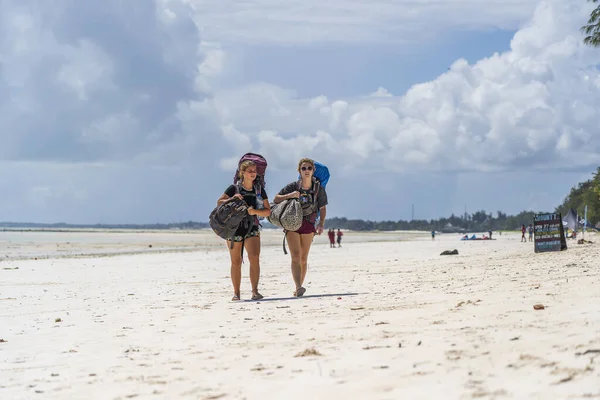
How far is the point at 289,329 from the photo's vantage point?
670 cm

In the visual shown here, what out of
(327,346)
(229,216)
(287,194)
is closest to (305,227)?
(287,194)

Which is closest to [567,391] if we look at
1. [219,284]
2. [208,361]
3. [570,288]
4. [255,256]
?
[208,361]

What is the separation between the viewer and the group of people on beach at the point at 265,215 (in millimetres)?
9766

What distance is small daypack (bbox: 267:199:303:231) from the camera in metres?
9.93

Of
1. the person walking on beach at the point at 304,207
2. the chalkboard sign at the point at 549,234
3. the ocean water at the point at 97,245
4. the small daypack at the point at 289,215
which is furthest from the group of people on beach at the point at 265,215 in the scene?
the ocean water at the point at 97,245

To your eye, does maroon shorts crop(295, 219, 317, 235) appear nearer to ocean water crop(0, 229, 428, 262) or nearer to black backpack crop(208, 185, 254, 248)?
black backpack crop(208, 185, 254, 248)

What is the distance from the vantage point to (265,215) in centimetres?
978

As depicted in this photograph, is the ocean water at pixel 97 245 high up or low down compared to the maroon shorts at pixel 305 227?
down

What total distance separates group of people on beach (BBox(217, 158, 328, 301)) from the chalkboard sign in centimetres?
1034

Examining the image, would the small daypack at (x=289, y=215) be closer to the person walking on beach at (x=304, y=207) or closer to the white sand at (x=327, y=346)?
the person walking on beach at (x=304, y=207)

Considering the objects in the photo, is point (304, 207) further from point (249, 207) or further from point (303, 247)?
point (249, 207)

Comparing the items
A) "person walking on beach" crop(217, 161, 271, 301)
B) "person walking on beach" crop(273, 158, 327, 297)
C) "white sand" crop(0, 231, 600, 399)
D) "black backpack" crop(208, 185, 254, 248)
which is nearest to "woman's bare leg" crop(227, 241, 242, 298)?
"person walking on beach" crop(217, 161, 271, 301)

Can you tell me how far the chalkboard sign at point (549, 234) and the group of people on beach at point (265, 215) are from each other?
33.9 ft

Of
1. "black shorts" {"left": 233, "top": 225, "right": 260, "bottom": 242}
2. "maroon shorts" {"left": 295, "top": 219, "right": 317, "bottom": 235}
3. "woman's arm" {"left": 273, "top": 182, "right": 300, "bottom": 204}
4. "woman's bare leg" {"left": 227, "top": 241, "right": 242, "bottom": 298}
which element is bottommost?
"woman's bare leg" {"left": 227, "top": 241, "right": 242, "bottom": 298}
